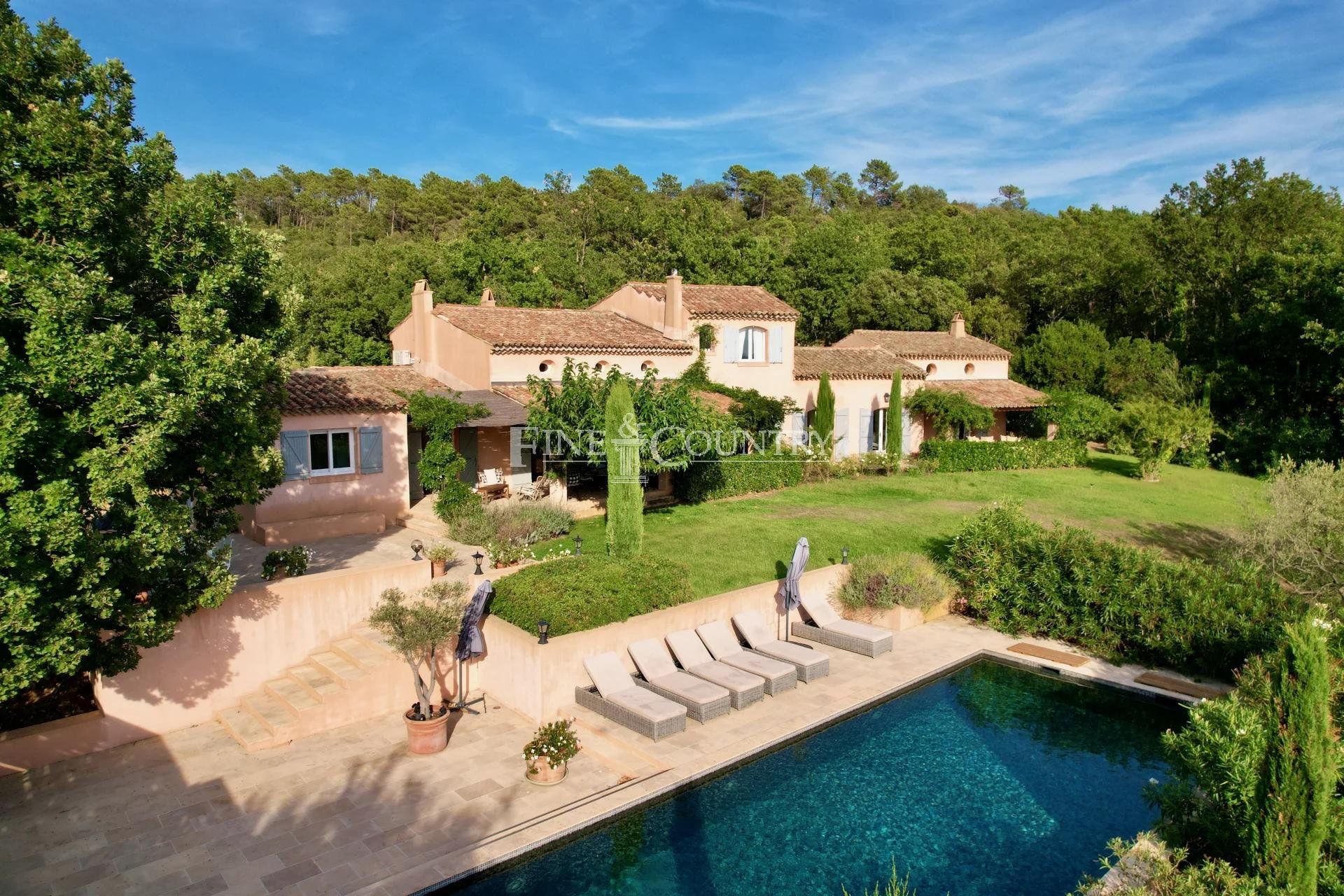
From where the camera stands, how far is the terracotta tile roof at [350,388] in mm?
22828

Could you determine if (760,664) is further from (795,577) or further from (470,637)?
(470,637)

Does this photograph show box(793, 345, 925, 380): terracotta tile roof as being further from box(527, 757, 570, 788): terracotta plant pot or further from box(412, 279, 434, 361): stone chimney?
box(527, 757, 570, 788): terracotta plant pot

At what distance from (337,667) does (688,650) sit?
6917mm

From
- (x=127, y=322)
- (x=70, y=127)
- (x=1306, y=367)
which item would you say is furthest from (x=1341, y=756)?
(x=1306, y=367)

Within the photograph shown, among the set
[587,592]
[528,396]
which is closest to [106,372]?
[587,592]

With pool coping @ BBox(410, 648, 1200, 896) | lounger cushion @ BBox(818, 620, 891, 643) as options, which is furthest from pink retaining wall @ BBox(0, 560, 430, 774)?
lounger cushion @ BBox(818, 620, 891, 643)

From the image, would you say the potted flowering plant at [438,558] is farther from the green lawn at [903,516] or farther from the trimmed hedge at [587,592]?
the green lawn at [903,516]

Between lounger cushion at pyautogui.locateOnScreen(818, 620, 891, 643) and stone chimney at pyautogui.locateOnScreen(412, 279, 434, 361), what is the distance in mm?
20038

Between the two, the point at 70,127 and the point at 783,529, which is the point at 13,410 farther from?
the point at 783,529

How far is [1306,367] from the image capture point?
139ft

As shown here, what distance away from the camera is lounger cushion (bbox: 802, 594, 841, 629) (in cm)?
1905

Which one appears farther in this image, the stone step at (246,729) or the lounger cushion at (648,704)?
the lounger cushion at (648,704)

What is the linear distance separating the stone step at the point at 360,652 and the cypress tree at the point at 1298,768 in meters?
13.7

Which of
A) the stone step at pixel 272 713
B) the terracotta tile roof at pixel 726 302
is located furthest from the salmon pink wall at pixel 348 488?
the terracotta tile roof at pixel 726 302
